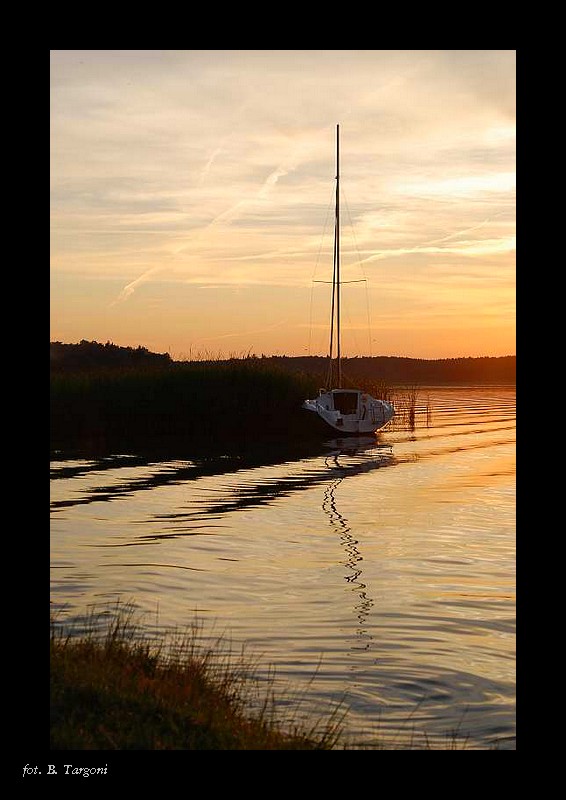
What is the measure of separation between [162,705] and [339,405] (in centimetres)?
4936

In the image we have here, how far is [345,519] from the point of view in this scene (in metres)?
27.8

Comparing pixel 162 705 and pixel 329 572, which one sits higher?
pixel 162 705

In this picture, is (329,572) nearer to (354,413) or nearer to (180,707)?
(180,707)

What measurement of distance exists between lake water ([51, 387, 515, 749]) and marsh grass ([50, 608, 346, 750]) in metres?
0.58

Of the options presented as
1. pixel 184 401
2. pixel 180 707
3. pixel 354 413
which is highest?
pixel 184 401

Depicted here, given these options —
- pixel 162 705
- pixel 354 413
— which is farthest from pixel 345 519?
pixel 354 413

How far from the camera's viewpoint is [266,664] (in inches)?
527

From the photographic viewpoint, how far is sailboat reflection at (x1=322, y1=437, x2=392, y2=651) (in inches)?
650

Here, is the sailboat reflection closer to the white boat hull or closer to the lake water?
the lake water

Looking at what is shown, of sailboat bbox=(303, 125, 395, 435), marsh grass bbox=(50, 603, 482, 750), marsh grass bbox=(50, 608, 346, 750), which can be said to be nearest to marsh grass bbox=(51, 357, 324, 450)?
sailboat bbox=(303, 125, 395, 435)
